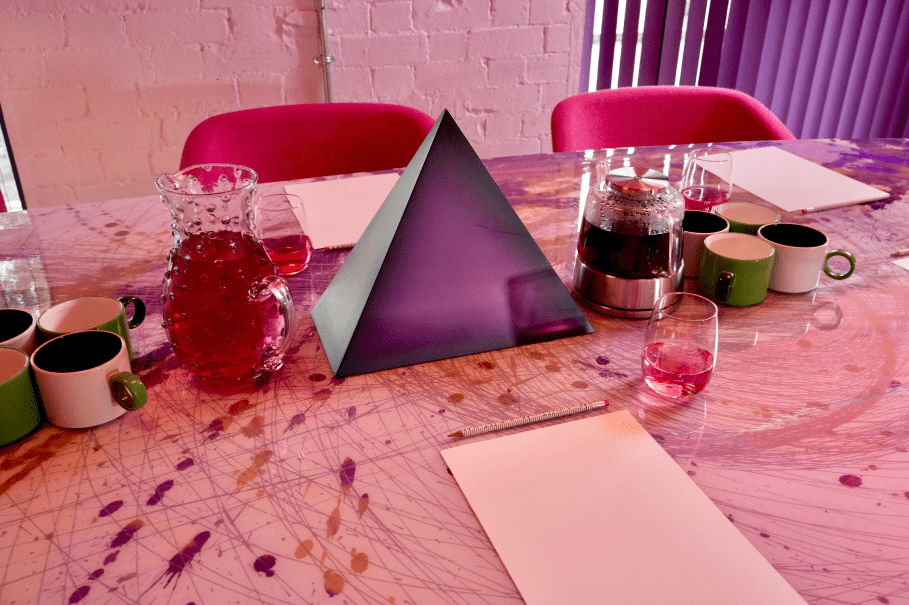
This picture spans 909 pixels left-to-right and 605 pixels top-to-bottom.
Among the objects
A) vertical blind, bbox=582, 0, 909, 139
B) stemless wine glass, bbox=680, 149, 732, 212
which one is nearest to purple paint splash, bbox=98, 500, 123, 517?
stemless wine glass, bbox=680, 149, 732, 212

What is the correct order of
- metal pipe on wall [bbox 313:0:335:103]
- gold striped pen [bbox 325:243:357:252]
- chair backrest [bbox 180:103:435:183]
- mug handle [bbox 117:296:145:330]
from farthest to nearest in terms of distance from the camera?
metal pipe on wall [bbox 313:0:335:103], chair backrest [bbox 180:103:435:183], gold striped pen [bbox 325:243:357:252], mug handle [bbox 117:296:145:330]

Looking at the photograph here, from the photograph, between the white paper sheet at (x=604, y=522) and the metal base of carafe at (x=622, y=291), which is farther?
the metal base of carafe at (x=622, y=291)

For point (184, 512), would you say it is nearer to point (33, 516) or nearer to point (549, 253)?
point (33, 516)

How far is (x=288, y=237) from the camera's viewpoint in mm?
1029

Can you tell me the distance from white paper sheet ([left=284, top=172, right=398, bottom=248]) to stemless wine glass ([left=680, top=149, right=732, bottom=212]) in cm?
54

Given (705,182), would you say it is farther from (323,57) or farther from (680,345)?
(323,57)

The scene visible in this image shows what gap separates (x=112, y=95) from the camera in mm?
2088

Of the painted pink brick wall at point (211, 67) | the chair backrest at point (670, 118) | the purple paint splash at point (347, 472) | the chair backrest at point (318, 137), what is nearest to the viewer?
the purple paint splash at point (347, 472)

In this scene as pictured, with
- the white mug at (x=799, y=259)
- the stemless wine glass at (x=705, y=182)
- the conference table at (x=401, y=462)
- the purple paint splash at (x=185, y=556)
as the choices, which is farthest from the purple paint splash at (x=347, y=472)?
the stemless wine glass at (x=705, y=182)

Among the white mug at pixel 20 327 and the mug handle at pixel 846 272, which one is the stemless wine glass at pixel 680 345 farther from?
the white mug at pixel 20 327

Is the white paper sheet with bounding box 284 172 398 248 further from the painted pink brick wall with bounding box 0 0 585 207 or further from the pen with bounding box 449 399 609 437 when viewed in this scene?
the painted pink brick wall with bounding box 0 0 585 207

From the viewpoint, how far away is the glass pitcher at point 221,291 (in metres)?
0.69

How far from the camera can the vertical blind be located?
2518 millimetres

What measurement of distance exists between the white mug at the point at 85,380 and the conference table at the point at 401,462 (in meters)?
0.02
